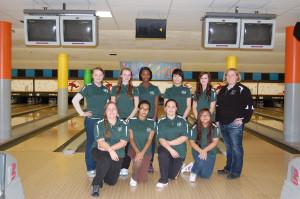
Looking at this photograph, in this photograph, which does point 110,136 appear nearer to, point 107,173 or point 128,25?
point 107,173

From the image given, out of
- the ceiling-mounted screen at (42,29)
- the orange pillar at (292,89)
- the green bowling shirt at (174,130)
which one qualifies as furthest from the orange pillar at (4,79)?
the orange pillar at (292,89)

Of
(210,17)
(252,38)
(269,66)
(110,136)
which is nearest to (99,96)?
(110,136)

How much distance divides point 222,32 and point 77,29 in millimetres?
2053

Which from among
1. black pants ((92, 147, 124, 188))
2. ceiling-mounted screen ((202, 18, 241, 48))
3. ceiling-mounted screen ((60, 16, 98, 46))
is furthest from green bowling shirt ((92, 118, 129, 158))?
ceiling-mounted screen ((202, 18, 241, 48))

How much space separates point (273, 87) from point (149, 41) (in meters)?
10.4

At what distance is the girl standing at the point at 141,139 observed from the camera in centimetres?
302

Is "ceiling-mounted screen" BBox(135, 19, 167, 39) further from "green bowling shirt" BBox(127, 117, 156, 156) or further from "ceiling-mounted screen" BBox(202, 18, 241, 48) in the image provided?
"green bowling shirt" BBox(127, 117, 156, 156)

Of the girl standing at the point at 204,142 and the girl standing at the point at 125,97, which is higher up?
the girl standing at the point at 125,97

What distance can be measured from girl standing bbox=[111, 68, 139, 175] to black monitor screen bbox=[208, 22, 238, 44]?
1.42 meters

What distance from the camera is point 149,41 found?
7.56 meters

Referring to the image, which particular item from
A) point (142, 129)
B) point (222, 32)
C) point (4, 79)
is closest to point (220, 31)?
point (222, 32)

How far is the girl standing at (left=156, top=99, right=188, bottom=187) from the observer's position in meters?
3.00

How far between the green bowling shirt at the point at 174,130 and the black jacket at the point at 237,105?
0.54 meters

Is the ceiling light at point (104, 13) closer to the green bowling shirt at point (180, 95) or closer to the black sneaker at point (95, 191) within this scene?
the green bowling shirt at point (180, 95)
